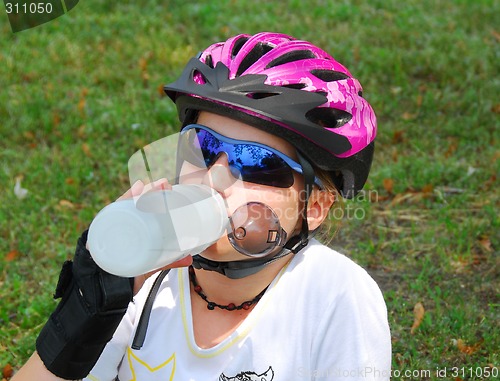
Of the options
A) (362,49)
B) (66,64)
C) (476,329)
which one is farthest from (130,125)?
(476,329)

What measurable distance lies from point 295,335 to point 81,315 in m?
0.78

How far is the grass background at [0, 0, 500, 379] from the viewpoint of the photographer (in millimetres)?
4480

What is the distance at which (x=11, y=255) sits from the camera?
4.94 m

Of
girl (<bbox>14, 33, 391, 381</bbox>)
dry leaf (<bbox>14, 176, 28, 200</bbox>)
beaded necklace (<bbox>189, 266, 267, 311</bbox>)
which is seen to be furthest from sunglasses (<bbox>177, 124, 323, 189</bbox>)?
dry leaf (<bbox>14, 176, 28, 200</bbox>)

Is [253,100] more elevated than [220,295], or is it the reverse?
[253,100]

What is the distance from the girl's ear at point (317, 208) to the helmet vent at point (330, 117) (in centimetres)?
25

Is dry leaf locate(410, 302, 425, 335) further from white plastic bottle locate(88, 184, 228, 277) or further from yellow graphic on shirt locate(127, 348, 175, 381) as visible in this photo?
white plastic bottle locate(88, 184, 228, 277)

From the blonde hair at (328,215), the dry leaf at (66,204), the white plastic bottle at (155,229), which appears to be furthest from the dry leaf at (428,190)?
the white plastic bottle at (155,229)

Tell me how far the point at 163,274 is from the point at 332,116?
2.89ft

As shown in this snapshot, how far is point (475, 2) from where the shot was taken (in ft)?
29.1

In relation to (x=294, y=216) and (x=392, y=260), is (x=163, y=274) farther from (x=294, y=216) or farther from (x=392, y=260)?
(x=392, y=260)

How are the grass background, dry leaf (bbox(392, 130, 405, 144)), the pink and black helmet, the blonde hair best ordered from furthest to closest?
dry leaf (bbox(392, 130, 405, 144)), the grass background, the blonde hair, the pink and black helmet

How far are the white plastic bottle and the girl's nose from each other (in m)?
0.14

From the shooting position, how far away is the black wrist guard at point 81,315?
244 cm
